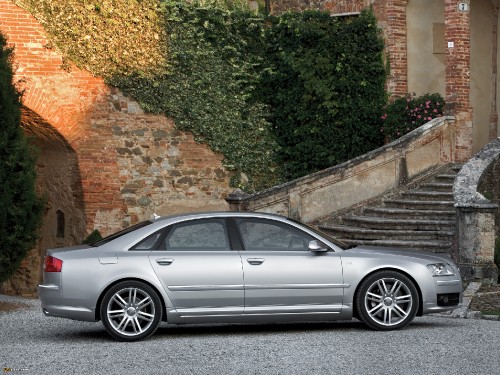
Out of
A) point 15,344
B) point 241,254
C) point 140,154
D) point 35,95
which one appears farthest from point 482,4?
point 15,344

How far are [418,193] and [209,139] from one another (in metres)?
4.61

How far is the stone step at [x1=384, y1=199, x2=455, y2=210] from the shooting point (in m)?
19.7

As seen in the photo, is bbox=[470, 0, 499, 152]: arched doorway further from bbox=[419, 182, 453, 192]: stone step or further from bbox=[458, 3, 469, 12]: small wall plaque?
bbox=[419, 182, 453, 192]: stone step

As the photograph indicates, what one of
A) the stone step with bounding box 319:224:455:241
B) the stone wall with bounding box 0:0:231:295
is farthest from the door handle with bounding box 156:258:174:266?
the stone wall with bounding box 0:0:231:295

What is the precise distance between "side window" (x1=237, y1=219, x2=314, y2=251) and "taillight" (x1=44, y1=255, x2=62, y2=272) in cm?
193

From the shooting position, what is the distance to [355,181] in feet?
66.9

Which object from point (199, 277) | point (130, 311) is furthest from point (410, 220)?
point (130, 311)

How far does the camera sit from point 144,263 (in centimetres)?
1146

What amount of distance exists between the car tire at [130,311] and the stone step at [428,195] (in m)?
9.62

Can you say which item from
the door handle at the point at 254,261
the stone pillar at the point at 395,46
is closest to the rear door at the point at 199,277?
the door handle at the point at 254,261

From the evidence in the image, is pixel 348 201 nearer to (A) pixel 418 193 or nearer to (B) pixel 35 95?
(A) pixel 418 193

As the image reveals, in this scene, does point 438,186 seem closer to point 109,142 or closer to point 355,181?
point 355,181

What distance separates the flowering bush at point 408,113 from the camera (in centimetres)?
2167

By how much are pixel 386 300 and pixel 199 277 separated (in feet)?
6.49
